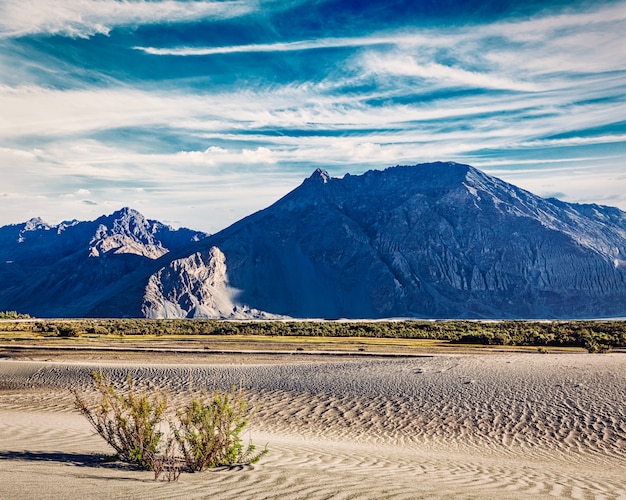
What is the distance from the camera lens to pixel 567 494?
7.71m

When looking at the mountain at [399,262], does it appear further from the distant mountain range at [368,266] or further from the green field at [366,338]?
the green field at [366,338]

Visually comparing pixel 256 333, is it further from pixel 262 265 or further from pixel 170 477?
pixel 262 265

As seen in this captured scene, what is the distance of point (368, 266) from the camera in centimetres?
13762

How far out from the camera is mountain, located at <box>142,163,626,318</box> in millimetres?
127688

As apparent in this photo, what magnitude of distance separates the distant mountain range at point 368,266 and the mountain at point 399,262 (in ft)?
1.10

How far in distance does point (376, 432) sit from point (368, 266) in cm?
12430

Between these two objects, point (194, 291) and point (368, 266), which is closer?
point (194, 291)

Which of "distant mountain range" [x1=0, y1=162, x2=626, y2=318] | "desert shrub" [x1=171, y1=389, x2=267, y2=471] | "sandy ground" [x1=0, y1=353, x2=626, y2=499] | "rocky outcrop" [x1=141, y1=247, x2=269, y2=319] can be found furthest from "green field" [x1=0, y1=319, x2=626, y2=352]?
"distant mountain range" [x1=0, y1=162, x2=626, y2=318]

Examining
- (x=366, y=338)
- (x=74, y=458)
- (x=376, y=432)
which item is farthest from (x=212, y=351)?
(x=74, y=458)

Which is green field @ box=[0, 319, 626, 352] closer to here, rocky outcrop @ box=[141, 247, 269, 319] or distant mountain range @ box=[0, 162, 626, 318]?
rocky outcrop @ box=[141, 247, 269, 319]

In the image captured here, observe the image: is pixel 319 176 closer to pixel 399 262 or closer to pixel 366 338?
pixel 399 262

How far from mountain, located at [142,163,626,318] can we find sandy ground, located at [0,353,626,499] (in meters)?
101

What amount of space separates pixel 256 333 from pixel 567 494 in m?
52.1

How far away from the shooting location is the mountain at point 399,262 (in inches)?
5027
